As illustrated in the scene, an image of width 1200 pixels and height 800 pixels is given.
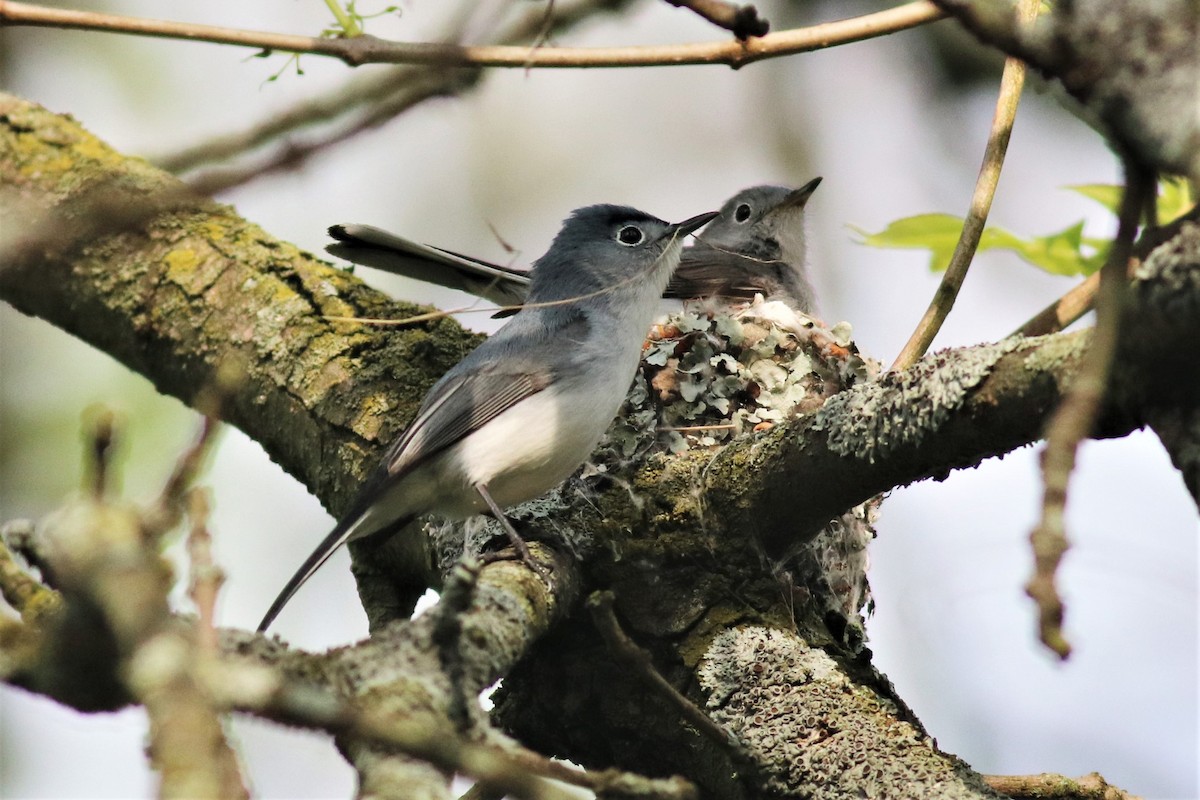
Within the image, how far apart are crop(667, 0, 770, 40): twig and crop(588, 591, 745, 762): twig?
2.94 feet

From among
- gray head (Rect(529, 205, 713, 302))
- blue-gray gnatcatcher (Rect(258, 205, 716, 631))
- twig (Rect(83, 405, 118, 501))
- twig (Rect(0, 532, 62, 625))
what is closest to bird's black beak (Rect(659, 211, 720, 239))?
gray head (Rect(529, 205, 713, 302))

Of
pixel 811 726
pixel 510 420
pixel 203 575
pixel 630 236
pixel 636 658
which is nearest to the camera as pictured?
pixel 203 575

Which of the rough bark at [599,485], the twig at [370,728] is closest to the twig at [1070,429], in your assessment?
the rough bark at [599,485]

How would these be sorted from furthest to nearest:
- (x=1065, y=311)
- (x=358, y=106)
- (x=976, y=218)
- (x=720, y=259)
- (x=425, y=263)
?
1. (x=720, y=259)
2. (x=425, y=263)
3. (x=976, y=218)
4. (x=1065, y=311)
5. (x=358, y=106)

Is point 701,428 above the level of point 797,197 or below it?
below

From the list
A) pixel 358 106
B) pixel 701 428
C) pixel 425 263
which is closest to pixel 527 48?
pixel 358 106

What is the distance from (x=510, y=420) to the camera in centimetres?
332

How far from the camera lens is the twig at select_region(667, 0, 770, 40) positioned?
70.7 inches

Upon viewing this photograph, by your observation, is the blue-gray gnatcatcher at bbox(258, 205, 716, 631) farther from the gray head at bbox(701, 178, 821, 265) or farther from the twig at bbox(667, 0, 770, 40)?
the gray head at bbox(701, 178, 821, 265)

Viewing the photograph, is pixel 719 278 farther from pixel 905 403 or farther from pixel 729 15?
pixel 729 15

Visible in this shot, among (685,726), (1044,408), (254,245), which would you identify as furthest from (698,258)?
(1044,408)

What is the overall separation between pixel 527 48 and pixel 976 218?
134 cm

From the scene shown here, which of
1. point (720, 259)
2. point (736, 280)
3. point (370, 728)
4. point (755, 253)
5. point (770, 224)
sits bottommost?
point (370, 728)

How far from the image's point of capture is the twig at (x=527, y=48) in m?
2.17
